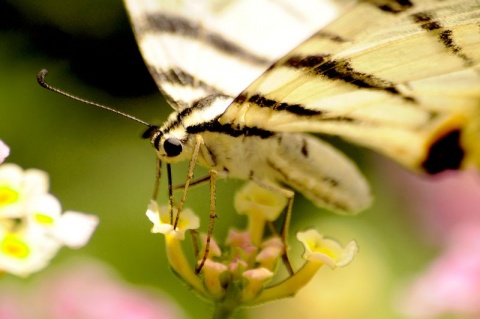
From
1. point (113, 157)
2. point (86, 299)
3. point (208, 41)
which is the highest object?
point (113, 157)

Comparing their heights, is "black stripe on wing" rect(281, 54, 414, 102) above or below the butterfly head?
above

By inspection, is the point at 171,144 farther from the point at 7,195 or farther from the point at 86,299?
the point at 86,299

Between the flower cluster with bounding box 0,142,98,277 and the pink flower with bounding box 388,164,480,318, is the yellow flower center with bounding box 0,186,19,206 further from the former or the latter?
the pink flower with bounding box 388,164,480,318

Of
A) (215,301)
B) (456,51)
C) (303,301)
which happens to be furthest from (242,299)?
(303,301)

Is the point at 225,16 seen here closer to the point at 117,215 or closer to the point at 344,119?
the point at 344,119

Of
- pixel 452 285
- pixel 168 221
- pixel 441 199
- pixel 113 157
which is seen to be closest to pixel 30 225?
pixel 168 221

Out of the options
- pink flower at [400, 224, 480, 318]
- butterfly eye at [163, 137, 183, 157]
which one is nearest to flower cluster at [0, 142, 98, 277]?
butterfly eye at [163, 137, 183, 157]
